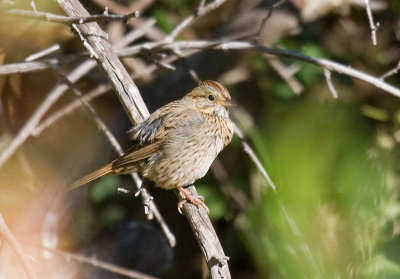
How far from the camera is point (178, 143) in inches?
151

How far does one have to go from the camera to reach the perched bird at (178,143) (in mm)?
3723

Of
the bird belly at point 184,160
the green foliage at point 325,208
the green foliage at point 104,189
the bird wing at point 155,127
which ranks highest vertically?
the bird wing at point 155,127

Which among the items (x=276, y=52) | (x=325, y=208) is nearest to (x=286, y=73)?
(x=276, y=52)

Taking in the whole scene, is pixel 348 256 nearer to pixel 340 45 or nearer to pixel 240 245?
pixel 240 245

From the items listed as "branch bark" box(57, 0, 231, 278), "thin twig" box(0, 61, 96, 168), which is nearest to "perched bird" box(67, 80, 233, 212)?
"branch bark" box(57, 0, 231, 278)

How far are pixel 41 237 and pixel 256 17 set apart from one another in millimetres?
2606

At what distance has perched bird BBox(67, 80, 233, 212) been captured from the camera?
3.72 metres

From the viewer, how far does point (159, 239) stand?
5.06 metres

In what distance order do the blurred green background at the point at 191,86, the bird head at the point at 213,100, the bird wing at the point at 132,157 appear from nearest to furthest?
the bird wing at the point at 132,157 < the bird head at the point at 213,100 < the blurred green background at the point at 191,86

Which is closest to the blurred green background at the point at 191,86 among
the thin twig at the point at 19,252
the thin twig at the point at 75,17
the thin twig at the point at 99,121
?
the thin twig at the point at 99,121

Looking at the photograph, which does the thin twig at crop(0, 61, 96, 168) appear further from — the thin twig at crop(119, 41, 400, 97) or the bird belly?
the bird belly

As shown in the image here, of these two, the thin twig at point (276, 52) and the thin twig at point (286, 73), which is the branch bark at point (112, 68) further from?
the thin twig at point (286, 73)

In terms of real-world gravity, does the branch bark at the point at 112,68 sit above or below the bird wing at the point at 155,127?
above

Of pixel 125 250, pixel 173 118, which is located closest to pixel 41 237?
pixel 125 250
